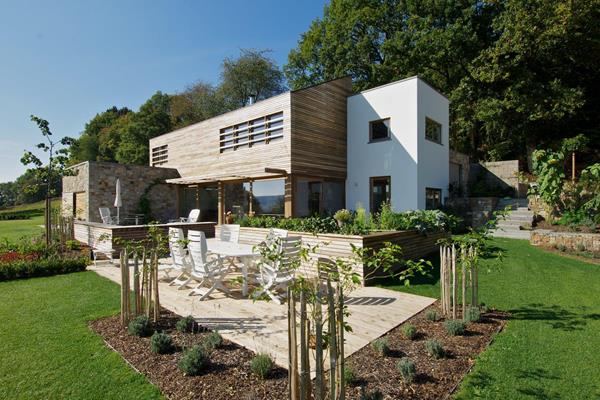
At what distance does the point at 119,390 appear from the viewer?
279 centimetres

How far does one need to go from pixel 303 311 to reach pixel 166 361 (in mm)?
2069

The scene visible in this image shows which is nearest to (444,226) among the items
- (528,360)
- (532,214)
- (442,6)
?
(532,214)

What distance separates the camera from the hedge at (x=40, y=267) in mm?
7047

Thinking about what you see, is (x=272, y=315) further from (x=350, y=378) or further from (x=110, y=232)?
(x=110, y=232)

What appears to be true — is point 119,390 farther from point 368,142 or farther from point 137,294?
point 368,142

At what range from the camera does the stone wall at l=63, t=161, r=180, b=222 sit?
14.5 m

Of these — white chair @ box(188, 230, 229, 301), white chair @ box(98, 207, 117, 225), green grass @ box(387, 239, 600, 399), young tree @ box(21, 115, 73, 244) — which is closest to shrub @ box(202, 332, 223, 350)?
white chair @ box(188, 230, 229, 301)

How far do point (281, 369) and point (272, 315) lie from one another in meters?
1.66

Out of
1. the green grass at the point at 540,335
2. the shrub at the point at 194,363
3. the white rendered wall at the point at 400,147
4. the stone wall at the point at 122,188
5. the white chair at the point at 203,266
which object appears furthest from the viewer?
the stone wall at the point at 122,188

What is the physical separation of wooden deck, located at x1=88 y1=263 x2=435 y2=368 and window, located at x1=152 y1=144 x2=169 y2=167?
51.9 feet

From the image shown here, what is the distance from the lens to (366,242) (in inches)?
261

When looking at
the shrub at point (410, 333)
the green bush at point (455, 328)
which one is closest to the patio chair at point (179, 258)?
the shrub at point (410, 333)

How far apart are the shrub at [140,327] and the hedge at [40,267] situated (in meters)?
5.27

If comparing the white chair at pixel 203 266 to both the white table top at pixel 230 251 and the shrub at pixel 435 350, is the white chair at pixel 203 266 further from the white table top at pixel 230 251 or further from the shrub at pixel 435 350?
the shrub at pixel 435 350
